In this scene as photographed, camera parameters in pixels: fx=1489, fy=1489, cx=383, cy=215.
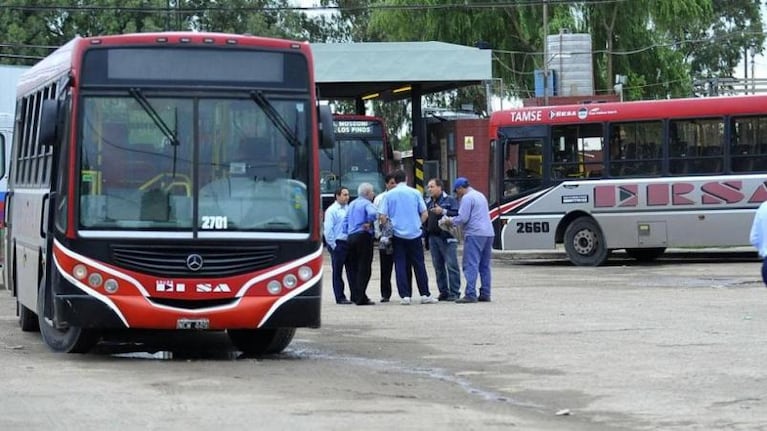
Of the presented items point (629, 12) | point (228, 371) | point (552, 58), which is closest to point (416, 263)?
point (228, 371)

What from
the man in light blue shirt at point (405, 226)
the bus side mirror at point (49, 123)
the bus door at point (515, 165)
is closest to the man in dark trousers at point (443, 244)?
the man in light blue shirt at point (405, 226)

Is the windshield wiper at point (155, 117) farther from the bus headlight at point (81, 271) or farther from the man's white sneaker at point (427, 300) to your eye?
the man's white sneaker at point (427, 300)

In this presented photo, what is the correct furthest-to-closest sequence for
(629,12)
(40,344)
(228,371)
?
(629,12) < (40,344) < (228,371)

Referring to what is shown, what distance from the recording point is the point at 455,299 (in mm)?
20672

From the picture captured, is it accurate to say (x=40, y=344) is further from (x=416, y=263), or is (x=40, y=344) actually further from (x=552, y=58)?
(x=552, y=58)

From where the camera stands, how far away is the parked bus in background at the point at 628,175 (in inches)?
1092

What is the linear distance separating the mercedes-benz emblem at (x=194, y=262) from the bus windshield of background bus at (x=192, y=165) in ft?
0.84

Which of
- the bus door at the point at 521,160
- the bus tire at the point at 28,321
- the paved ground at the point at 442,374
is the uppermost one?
the bus door at the point at 521,160

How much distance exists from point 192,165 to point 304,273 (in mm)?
1378

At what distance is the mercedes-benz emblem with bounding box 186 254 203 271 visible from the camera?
12.9 m

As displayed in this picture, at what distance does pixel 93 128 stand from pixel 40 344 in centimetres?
309

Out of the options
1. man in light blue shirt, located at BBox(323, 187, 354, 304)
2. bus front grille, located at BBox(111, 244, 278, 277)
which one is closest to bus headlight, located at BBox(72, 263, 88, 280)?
bus front grille, located at BBox(111, 244, 278, 277)

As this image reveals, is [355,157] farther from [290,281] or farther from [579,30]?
[290,281]

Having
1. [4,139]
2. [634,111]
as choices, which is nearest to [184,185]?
[4,139]
